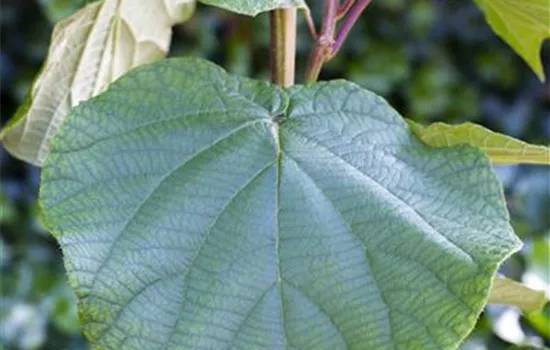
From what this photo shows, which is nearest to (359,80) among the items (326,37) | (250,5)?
(326,37)

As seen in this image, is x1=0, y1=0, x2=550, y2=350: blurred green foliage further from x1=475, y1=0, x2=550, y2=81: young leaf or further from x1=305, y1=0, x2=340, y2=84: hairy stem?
x1=305, y1=0, x2=340, y2=84: hairy stem

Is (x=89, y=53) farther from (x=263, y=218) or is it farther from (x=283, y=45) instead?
(x=263, y=218)

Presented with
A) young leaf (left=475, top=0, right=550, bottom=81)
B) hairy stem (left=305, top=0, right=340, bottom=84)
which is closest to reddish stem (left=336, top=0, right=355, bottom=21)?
hairy stem (left=305, top=0, right=340, bottom=84)

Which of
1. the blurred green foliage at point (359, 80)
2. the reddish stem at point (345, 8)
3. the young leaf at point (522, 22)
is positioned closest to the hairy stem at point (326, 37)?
the reddish stem at point (345, 8)

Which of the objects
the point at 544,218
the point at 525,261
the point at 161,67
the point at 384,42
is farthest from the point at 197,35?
the point at 161,67

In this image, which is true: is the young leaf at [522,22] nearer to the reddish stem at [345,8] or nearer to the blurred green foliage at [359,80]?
the reddish stem at [345,8]

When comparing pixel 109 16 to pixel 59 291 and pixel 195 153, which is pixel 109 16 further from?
pixel 59 291
